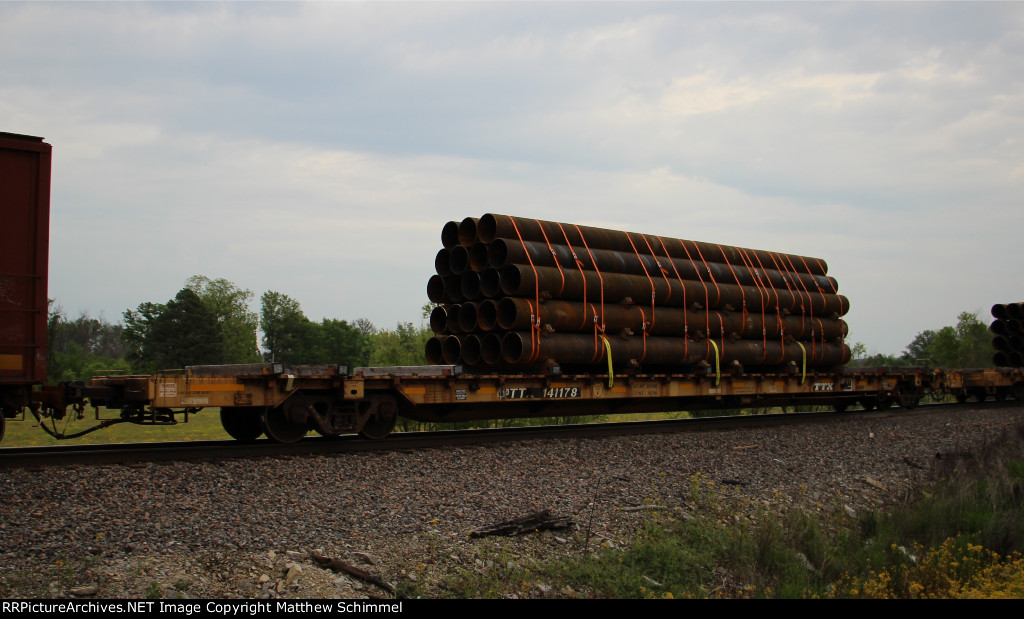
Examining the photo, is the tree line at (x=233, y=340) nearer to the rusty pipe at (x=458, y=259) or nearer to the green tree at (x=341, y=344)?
the green tree at (x=341, y=344)

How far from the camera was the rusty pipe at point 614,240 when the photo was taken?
41.8ft

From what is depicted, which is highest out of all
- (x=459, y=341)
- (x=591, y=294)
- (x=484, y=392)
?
(x=591, y=294)

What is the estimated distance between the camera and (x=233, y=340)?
58.9 meters

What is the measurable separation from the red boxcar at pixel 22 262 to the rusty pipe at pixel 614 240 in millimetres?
6708

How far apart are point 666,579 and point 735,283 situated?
11655 millimetres

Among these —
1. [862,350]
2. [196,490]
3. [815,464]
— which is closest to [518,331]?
[815,464]

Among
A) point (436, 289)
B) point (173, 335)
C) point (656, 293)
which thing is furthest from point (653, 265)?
point (173, 335)

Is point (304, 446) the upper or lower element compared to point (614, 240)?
lower

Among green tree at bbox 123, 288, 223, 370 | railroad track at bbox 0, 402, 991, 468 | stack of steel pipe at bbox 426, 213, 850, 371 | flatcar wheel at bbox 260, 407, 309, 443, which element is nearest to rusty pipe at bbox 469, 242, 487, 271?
stack of steel pipe at bbox 426, 213, 850, 371

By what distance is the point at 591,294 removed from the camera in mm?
13406

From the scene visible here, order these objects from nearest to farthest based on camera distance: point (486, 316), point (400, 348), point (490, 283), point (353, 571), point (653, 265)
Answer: point (353, 571) < point (490, 283) < point (486, 316) < point (653, 265) < point (400, 348)

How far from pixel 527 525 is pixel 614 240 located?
905 cm

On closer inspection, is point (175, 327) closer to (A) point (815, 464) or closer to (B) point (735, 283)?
(B) point (735, 283)

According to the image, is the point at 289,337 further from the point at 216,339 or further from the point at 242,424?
the point at 242,424
